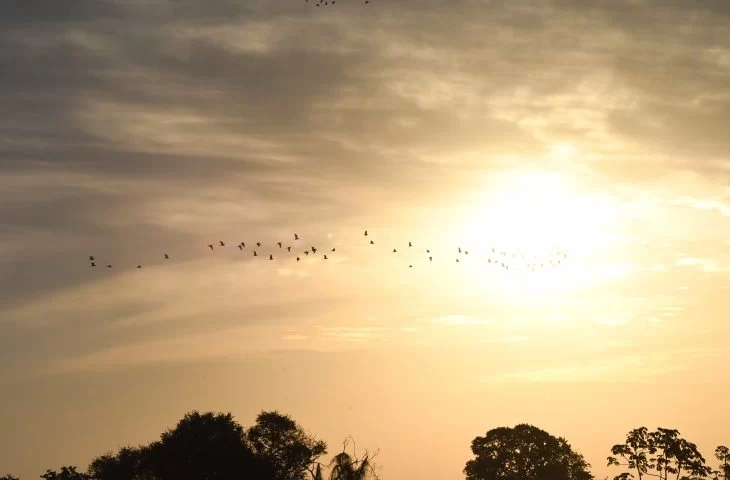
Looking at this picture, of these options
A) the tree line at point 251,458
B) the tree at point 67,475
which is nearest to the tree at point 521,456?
the tree line at point 251,458

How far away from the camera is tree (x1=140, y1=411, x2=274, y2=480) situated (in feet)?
412

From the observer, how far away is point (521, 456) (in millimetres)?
166125

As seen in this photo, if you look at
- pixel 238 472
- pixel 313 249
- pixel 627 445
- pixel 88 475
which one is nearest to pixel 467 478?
pixel 627 445

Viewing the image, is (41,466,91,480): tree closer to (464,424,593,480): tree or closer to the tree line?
the tree line

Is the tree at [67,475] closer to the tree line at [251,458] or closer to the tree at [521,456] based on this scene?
the tree line at [251,458]

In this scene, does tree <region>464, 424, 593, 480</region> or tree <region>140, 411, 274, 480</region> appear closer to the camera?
tree <region>140, 411, 274, 480</region>

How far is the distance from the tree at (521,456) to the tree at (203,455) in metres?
51.7

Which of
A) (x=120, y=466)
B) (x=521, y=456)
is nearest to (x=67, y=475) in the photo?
(x=120, y=466)

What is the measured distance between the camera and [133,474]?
5453 inches

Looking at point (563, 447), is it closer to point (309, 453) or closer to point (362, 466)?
point (309, 453)

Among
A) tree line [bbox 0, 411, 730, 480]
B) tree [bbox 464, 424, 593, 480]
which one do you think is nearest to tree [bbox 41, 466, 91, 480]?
tree line [bbox 0, 411, 730, 480]

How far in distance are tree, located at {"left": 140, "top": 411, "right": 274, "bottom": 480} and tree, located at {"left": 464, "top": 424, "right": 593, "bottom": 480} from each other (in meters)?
51.7

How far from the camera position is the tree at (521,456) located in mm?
163500

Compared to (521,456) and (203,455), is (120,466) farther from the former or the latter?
(521,456)
